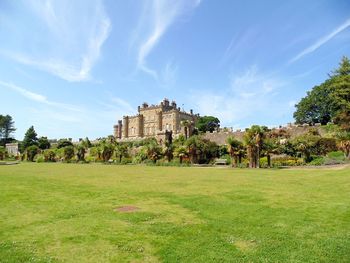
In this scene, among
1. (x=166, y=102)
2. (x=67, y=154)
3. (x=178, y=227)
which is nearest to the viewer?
(x=178, y=227)

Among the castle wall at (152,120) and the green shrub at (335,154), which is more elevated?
the castle wall at (152,120)

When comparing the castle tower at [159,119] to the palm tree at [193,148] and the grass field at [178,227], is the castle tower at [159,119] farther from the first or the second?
the grass field at [178,227]

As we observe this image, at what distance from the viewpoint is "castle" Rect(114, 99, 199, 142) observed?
94125 mm

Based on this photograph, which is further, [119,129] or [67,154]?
[119,129]

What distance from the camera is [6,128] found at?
112 m

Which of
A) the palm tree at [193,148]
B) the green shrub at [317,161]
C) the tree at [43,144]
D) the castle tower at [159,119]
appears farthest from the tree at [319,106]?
the tree at [43,144]

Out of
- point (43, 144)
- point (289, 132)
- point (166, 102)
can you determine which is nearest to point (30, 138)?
point (43, 144)

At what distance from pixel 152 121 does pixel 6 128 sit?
5080cm

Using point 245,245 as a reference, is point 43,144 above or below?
above

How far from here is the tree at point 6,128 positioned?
358 ft

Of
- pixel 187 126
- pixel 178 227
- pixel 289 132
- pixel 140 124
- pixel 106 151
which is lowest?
pixel 178 227

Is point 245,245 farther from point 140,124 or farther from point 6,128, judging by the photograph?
point 6,128

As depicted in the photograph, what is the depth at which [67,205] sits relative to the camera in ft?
38.2

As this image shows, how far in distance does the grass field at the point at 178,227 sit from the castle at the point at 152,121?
3081 inches
